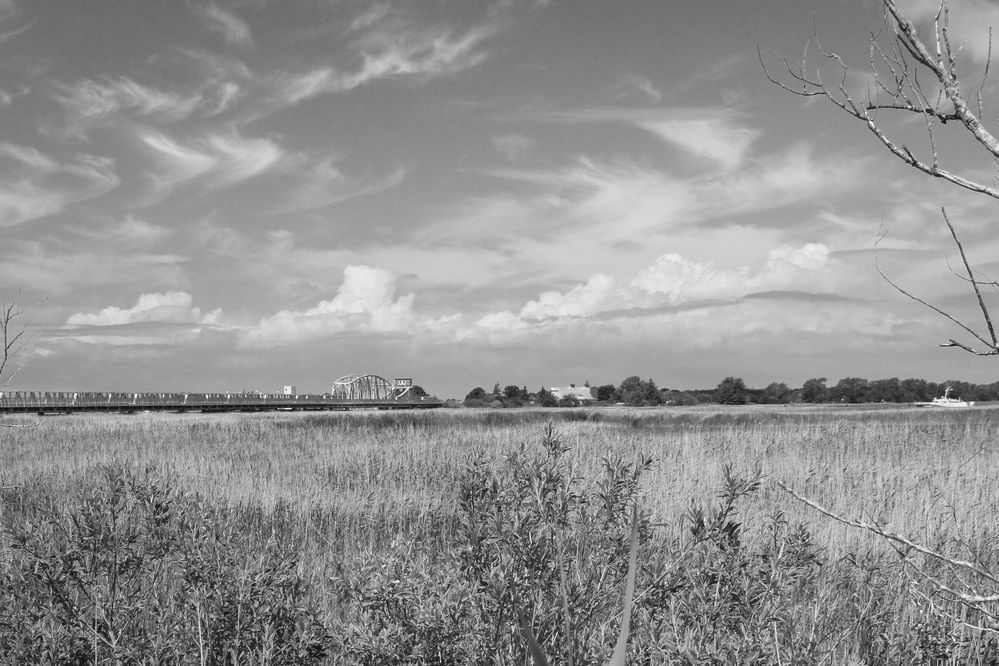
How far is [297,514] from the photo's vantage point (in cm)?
1106

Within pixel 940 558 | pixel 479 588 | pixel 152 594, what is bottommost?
pixel 152 594

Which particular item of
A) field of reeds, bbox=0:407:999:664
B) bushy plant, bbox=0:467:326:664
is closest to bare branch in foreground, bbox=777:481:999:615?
field of reeds, bbox=0:407:999:664

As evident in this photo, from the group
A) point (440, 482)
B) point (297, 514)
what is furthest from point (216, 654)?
point (440, 482)

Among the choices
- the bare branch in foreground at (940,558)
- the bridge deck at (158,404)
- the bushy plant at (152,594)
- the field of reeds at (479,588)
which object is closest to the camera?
the bare branch in foreground at (940,558)

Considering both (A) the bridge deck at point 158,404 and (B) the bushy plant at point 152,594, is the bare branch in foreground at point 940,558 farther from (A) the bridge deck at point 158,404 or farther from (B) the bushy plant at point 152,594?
(A) the bridge deck at point 158,404

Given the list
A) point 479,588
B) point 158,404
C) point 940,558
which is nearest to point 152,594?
point 479,588

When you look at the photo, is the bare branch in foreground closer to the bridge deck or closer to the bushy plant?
the bushy plant

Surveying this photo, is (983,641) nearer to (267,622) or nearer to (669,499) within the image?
(267,622)

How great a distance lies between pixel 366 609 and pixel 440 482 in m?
12.4

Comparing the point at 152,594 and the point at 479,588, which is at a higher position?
the point at 479,588

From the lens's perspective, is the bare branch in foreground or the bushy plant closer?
the bare branch in foreground

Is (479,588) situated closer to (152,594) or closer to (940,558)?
(940,558)

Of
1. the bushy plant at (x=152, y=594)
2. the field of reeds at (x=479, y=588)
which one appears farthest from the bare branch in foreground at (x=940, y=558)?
the bushy plant at (x=152, y=594)

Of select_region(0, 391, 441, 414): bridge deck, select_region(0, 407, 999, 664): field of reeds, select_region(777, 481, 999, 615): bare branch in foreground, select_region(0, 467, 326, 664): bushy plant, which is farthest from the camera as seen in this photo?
select_region(0, 391, 441, 414): bridge deck
